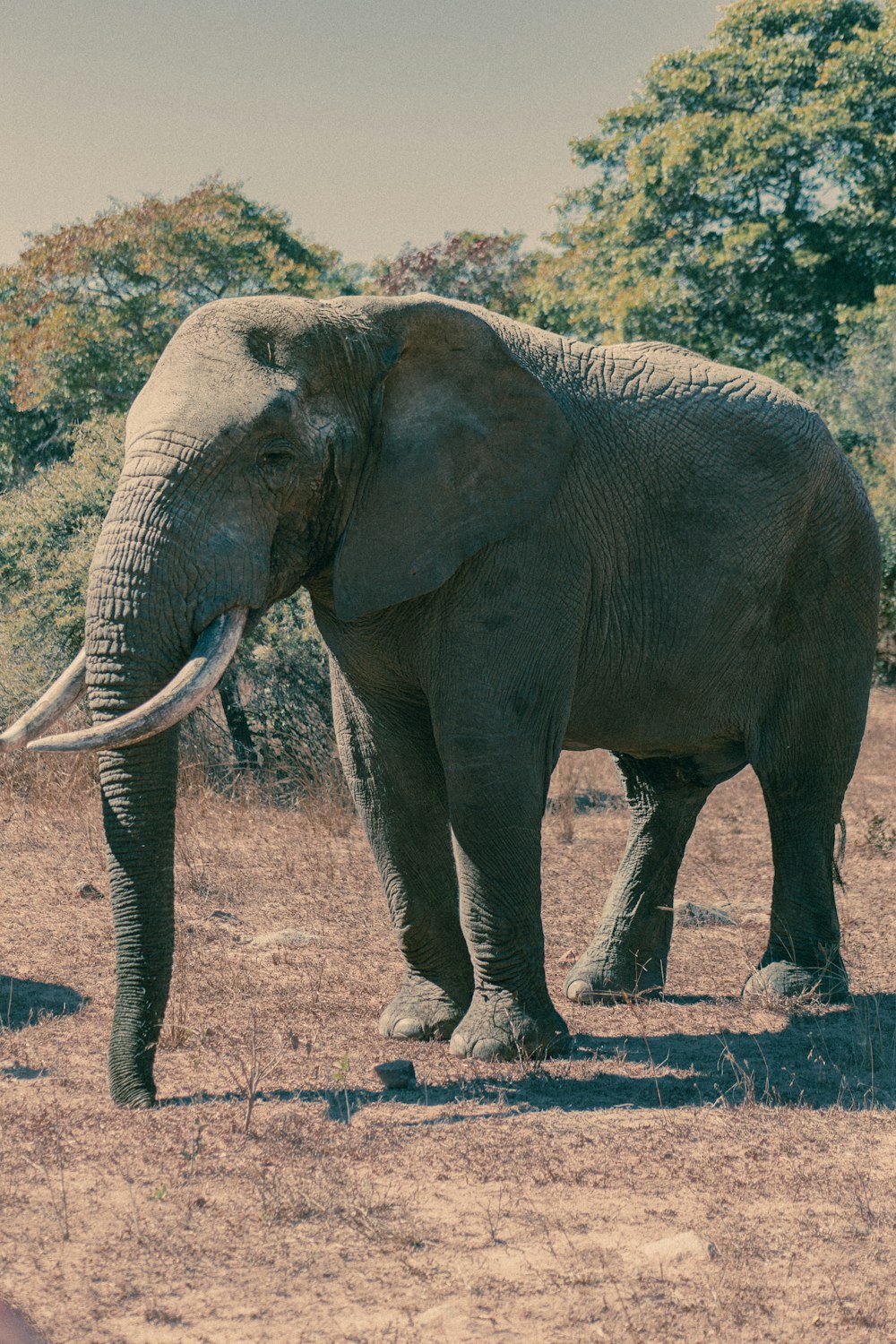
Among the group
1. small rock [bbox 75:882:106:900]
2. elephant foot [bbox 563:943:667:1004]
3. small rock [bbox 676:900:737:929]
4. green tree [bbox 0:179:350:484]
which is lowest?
elephant foot [bbox 563:943:667:1004]

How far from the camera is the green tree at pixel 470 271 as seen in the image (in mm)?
30406

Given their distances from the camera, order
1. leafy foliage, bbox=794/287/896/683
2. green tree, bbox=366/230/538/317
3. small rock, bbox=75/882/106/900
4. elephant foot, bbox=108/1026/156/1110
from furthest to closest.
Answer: green tree, bbox=366/230/538/317 → leafy foliage, bbox=794/287/896/683 → small rock, bbox=75/882/106/900 → elephant foot, bbox=108/1026/156/1110

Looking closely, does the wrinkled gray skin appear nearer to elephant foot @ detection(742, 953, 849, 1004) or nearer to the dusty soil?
elephant foot @ detection(742, 953, 849, 1004)

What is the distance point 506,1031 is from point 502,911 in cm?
52

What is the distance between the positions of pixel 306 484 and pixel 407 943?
2.22 m

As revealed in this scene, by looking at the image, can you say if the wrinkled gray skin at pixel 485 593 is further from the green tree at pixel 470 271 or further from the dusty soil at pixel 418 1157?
the green tree at pixel 470 271

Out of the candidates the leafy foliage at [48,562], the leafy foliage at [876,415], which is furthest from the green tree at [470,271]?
the leafy foliage at [48,562]

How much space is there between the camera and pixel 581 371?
20.7 feet

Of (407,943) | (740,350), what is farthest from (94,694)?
(740,350)

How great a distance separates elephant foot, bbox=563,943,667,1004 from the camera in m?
7.37

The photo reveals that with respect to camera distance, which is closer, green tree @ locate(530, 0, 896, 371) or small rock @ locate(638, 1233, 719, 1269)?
small rock @ locate(638, 1233, 719, 1269)

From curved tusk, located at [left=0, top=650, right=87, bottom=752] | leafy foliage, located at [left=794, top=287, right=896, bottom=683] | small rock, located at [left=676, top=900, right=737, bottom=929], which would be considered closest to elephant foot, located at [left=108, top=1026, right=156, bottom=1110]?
curved tusk, located at [left=0, top=650, right=87, bottom=752]

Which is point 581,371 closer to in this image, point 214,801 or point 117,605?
point 117,605

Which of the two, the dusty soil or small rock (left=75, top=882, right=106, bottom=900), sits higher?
small rock (left=75, top=882, right=106, bottom=900)
